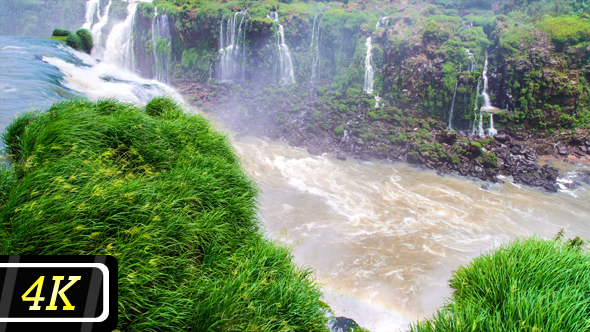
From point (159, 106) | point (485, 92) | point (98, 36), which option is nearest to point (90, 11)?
point (98, 36)

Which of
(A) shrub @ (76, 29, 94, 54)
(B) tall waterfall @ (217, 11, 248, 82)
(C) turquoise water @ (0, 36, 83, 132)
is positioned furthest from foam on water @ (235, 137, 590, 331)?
(B) tall waterfall @ (217, 11, 248, 82)

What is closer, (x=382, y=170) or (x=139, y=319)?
(x=139, y=319)

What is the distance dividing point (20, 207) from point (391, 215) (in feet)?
33.6

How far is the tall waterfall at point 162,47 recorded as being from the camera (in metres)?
25.6

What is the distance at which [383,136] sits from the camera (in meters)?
17.2

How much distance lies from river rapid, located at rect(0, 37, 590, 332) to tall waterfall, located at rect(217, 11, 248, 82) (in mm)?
11065

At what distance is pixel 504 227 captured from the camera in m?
10.3

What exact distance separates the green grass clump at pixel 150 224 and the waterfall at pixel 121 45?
87.6 feet

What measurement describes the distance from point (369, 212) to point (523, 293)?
8.06m

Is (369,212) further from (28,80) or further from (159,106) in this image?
(28,80)

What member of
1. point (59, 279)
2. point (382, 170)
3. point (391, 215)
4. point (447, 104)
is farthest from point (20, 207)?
point (447, 104)

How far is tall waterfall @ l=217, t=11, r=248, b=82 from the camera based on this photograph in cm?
2302

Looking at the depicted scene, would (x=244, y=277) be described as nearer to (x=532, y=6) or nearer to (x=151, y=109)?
(x=151, y=109)

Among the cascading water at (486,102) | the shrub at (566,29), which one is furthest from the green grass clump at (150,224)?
the shrub at (566,29)
